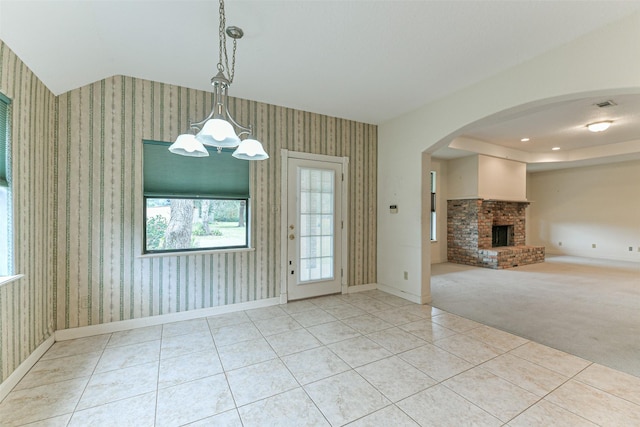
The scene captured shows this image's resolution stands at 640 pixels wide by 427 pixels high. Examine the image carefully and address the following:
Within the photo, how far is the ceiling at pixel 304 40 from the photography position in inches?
79.9

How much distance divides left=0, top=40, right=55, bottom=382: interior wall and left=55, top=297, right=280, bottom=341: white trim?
20 cm

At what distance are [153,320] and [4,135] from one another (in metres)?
2.20

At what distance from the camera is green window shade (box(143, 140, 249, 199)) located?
128 inches

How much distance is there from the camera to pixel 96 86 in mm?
2965

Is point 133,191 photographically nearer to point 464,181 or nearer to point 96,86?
point 96,86

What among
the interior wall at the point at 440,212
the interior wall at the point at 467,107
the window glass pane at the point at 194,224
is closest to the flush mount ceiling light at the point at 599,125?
the interior wall at the point at 440,212

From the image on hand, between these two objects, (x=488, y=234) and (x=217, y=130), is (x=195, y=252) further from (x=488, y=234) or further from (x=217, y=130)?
(x=488, y=234)

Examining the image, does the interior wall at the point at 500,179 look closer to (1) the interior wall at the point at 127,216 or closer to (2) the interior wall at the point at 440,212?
(2) the interior wall at the point at 440,212

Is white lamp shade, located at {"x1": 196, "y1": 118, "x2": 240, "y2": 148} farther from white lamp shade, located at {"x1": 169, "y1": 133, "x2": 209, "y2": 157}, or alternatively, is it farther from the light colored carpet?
the light colored carpet

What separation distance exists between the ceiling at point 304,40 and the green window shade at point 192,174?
858 millimetres

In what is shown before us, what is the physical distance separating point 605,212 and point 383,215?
7.93m

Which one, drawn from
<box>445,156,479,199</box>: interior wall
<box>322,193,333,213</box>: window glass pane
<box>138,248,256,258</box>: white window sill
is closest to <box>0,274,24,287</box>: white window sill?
<box>138,248,256,258</box>: white window sill

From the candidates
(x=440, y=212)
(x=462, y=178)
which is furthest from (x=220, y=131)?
(x=440, y=212)

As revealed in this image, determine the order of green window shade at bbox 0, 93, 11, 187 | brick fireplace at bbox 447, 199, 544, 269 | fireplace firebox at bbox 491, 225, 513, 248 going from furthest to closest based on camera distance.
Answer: fireplace firebox at bbox 491, 225, 513, 248 < brick fireplace at bbox 447, 199, 544, 269 < green window shade at bbox 0, 93, 11, 187
